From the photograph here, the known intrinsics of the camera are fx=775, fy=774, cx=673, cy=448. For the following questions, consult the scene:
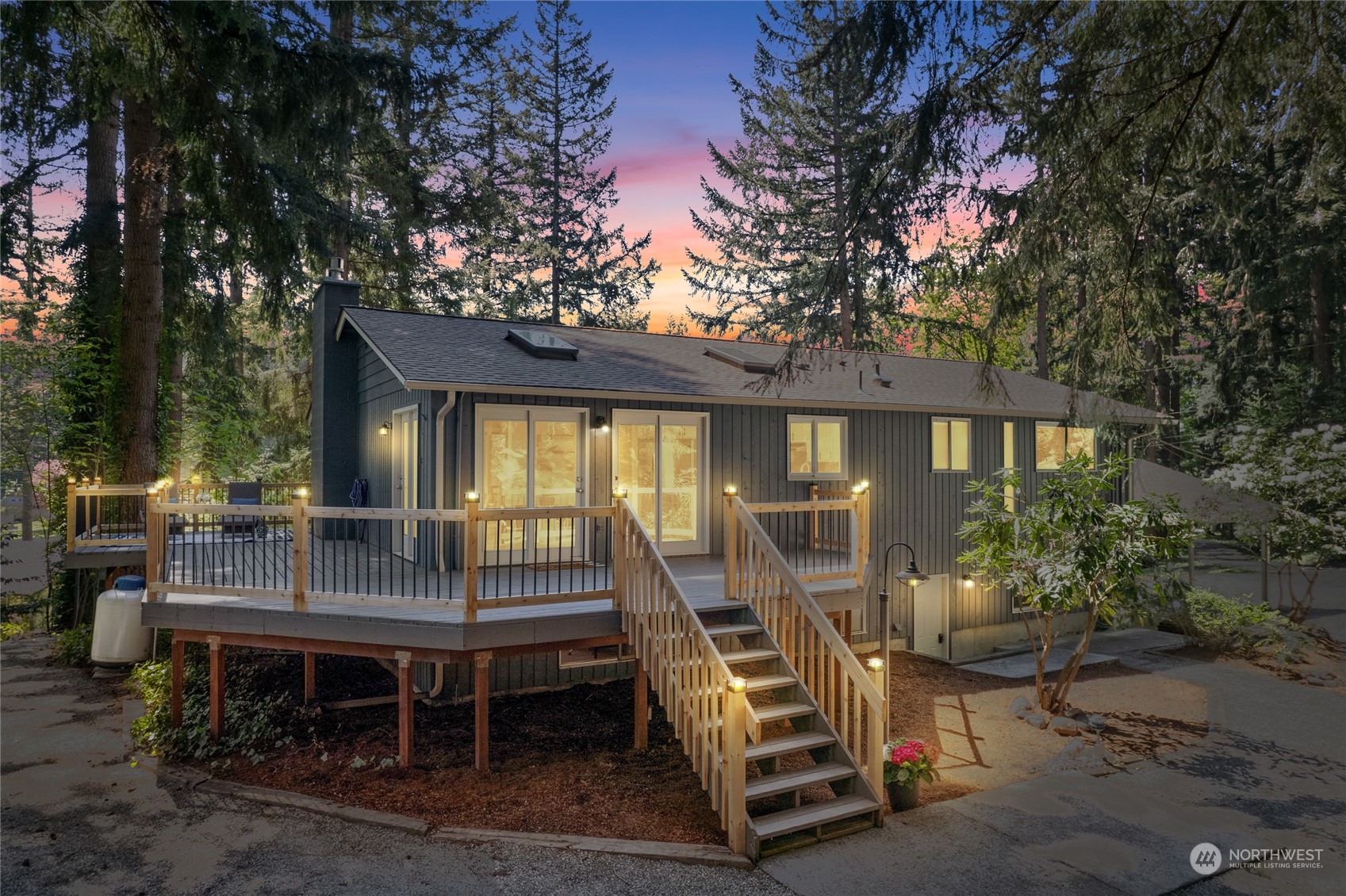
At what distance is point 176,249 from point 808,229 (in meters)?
16.9

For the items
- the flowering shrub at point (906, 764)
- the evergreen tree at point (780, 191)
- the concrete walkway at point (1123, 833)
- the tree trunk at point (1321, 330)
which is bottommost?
the concrete walkway at point (1123, 833)

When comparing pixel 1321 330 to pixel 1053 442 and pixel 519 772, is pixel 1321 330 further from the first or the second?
pixel 519 772

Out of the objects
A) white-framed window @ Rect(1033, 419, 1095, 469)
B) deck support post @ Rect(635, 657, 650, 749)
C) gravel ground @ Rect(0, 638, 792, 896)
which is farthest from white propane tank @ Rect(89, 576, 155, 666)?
white-framed window @ Rect(1033, 419, 1095, 469)

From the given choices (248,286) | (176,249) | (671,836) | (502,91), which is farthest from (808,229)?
(671,836)

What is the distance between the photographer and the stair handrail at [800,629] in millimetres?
6051

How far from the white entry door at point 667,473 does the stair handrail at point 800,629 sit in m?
2.28

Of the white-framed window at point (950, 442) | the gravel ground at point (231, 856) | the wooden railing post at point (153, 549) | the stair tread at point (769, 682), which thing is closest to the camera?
the gravel ground at point (231, 856)

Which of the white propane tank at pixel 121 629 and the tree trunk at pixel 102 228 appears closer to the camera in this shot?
the white propane tank at pixel 121 629

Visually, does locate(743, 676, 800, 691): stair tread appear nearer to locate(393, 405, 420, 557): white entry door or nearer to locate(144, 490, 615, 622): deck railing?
locate(144, 490, 615, 622): deck railing

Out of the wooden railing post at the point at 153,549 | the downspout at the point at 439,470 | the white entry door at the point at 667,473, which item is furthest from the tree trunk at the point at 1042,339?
the wooden railing post at the point at 153,549

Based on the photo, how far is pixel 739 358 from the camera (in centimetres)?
1182

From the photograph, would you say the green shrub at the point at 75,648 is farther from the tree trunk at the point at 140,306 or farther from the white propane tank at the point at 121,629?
the tree trunk at the point at 140,306

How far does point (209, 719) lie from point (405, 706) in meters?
2.36

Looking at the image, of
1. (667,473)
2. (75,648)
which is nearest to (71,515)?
(75,648)
